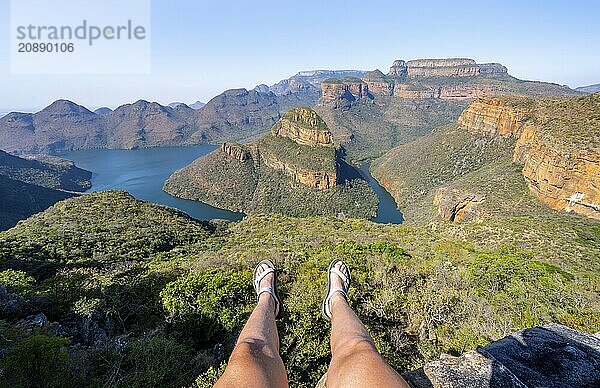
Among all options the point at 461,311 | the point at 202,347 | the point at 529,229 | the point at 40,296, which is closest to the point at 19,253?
the point at 40,296

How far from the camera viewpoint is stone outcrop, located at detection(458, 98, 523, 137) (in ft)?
175

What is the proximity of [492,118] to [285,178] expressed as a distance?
4265 cm

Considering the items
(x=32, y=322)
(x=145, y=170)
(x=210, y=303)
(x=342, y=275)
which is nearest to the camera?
(x=342, y=275)

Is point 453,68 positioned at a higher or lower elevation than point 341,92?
higher

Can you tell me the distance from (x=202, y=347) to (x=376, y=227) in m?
21.5

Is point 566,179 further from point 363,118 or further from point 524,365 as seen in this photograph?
point 363,118

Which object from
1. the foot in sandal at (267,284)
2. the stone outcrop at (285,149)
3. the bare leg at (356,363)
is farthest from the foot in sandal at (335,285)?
the stone outcrop at (285,149)

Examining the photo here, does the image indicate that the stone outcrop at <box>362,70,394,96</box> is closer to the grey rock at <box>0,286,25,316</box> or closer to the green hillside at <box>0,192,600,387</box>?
the green hillside at <box>0,192,600,387</box>

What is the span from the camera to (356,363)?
2.07 meters

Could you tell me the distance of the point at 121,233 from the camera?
926 inches

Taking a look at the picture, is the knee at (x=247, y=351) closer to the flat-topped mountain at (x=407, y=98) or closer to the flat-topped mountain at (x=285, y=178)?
the flat-topped mountain at (x=285, y=178)

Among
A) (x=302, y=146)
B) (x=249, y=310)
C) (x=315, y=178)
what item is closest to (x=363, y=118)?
(x=302, y=146)

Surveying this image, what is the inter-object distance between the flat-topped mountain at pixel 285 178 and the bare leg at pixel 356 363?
2334 inches

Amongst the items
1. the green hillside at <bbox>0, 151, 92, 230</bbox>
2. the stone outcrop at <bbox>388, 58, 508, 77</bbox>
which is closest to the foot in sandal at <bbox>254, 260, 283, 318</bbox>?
the green hillside at <bbox>0, 151, 92, 230</bbox>
